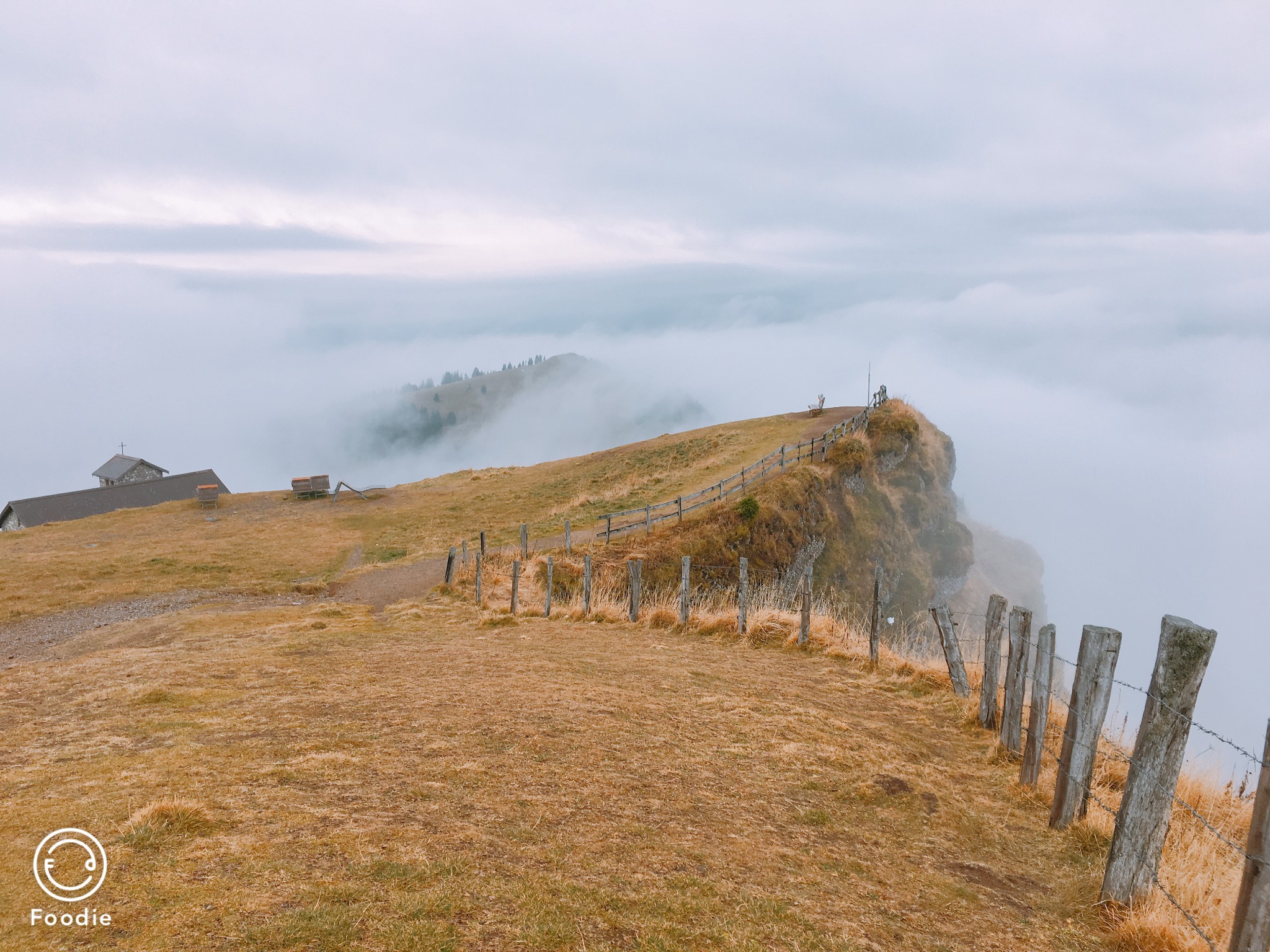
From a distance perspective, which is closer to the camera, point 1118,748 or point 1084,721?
point 1084,721

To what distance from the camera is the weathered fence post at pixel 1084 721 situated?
24.4 feet

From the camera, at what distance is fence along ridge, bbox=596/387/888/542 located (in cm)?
3259

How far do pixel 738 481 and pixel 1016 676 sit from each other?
2904 cm

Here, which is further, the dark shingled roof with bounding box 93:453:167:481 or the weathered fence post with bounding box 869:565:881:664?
the dark shingled roof with bounding box 93:453:167:481

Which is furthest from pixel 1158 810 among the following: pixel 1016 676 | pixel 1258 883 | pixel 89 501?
pixel 89 501

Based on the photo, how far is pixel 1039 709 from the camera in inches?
356

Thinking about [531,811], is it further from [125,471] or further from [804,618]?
[125,471]

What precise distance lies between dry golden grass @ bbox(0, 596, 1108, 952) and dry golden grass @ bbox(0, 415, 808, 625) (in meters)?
16.2

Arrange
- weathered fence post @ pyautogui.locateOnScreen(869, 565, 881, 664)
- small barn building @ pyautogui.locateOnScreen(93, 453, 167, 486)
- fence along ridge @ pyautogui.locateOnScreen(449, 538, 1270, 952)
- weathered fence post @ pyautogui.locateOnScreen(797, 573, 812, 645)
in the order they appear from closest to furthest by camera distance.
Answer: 1. fence along ridge @ pyautogui.locateOnScreen(449, 538, 1270, 952)
2. weathered fence post @ pyautogui.locateOnScreen(869, 565, 881, 664)
3. weathered fence post @ pyautogui.locateOnScreen(797, 573, 812, 645)
4. small barn building @ pyautogui.locateOnScreen(93, 453, 167, 486)

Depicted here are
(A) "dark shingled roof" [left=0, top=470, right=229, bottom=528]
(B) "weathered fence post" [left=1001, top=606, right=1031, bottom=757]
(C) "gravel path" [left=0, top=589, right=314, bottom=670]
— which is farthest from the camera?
(A) "dark shingled roof" [left=0, top=470, right=229, bottom=528]

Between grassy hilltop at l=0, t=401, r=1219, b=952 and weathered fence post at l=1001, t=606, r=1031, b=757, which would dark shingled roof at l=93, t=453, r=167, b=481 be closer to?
grassy hilltop at l=0, t=401, r=1219, b=952

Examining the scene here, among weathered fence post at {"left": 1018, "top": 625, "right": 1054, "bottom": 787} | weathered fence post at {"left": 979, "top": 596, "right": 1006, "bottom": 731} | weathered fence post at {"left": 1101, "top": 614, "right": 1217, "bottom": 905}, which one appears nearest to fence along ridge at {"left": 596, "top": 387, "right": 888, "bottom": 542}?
weathered fence post at {"left": 979, "top": 596, "right": 1006, "bottom": 731}

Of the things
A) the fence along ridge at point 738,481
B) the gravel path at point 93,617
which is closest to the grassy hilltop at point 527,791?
the gravel path at point 93,617

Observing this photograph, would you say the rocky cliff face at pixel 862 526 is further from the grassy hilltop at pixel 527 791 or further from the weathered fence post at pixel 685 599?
the grassy hilltop at pixel 527 791
